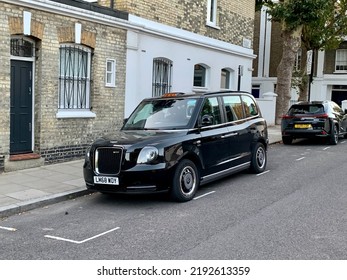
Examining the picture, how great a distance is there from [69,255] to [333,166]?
25.8 feet

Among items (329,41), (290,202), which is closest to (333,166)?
(290,202)

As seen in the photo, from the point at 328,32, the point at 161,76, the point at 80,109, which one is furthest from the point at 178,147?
the point at 328,32

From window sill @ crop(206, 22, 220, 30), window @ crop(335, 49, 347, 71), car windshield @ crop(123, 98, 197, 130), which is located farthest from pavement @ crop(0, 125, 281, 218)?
window @ crop(335, 49, 347, 71)

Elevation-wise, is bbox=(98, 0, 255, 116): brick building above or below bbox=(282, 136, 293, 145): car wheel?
above

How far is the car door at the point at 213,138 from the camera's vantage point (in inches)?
318

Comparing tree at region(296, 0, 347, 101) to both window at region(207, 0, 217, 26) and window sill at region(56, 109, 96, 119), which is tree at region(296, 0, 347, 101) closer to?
window at region(207, 0, 217, 26)

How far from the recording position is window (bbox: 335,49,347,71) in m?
34.2

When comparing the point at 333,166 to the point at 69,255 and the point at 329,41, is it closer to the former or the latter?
the point at 69,255

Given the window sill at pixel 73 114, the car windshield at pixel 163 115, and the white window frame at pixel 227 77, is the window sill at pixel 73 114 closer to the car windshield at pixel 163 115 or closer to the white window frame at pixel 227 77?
the car windshield at pixel 163 115

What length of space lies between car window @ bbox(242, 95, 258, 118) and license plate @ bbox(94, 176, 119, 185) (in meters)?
3.84

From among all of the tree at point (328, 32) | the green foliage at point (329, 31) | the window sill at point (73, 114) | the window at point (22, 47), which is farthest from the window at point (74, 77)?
the green foliage at point (329, 31)

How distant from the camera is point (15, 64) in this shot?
10156 millimetres

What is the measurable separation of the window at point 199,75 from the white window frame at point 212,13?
1.64m

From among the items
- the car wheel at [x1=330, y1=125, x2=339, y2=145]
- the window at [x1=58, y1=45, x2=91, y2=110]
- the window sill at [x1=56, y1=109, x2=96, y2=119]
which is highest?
the window at [x1=58, y1=45, x2=91, y2=110]
